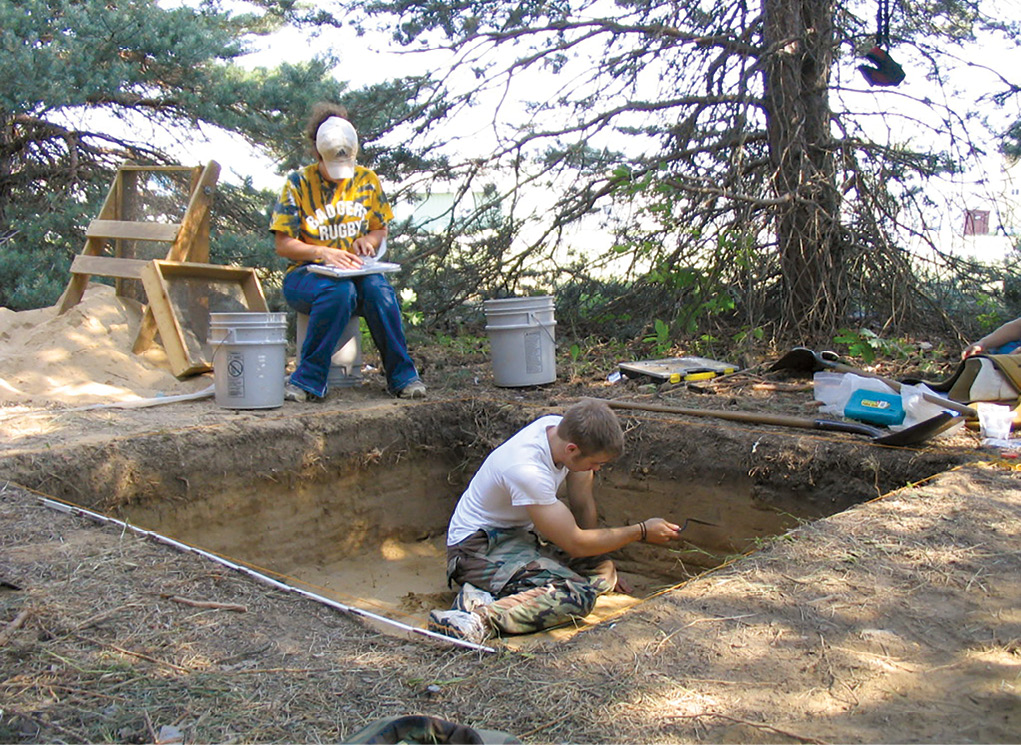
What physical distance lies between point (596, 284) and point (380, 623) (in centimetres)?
496

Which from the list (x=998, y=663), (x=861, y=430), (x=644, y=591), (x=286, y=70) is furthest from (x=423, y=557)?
(x=286, y=70)

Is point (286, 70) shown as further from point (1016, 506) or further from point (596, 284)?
point (1016, 506)

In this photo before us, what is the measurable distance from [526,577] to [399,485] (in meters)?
1.87

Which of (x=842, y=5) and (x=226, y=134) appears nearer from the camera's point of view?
(x=842, y=5)

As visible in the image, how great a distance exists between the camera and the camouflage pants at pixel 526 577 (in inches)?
117

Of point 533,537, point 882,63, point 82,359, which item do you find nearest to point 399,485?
point 533,537

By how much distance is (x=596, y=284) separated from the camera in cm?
700

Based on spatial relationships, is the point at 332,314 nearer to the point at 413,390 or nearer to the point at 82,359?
the point at 413,390

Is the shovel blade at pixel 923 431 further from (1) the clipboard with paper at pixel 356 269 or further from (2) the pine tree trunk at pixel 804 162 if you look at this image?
(1) the clipboard with paper at pixel 356 269

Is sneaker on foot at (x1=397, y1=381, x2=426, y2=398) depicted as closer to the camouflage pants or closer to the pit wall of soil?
the pit wall of soil

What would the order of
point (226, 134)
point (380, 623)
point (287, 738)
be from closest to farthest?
point (287, 738), point (380, 623), point (226, 134)

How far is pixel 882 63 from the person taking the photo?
19.5 feet

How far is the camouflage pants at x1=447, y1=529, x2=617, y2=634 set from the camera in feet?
9.78

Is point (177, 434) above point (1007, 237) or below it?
below
